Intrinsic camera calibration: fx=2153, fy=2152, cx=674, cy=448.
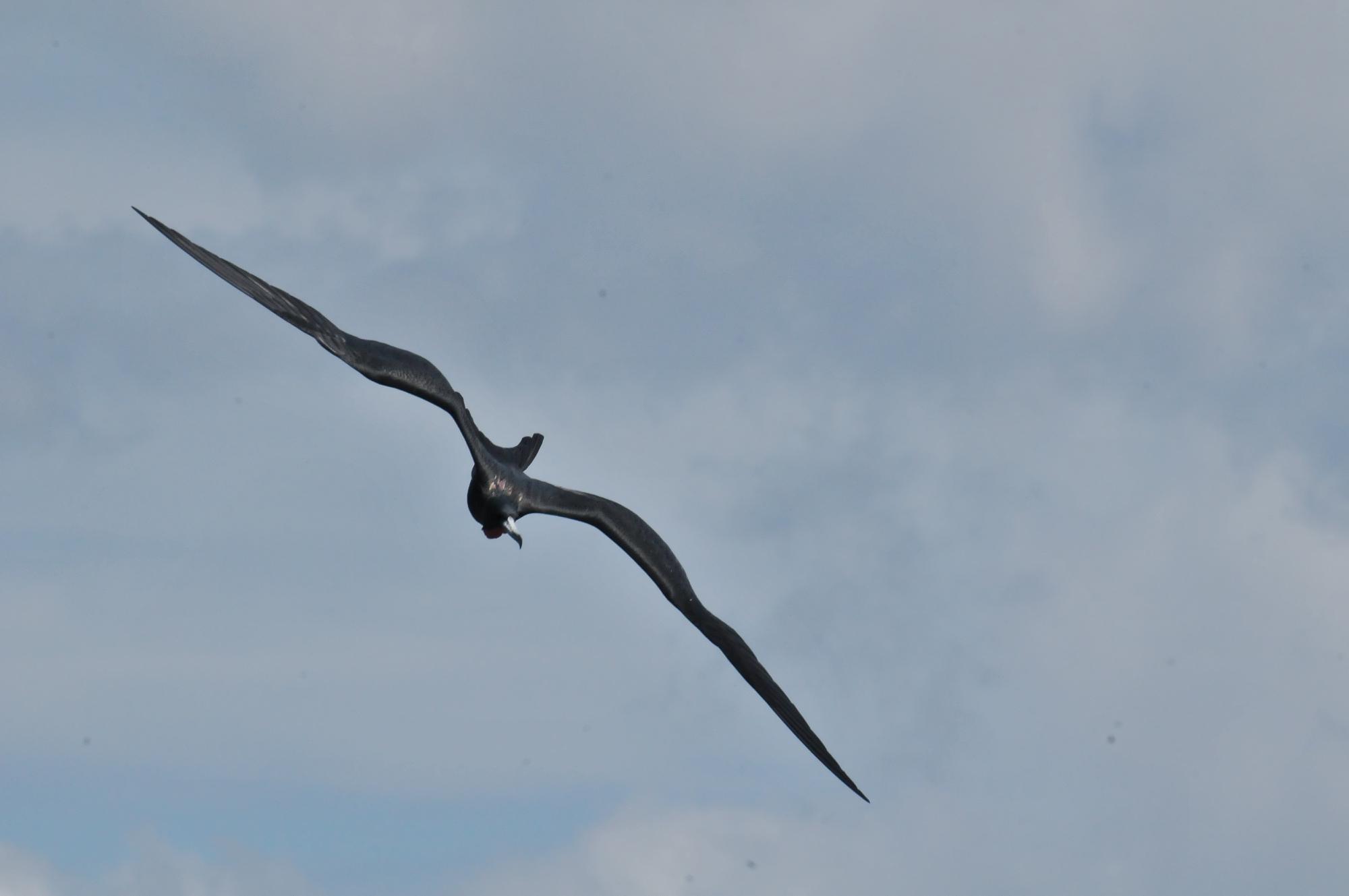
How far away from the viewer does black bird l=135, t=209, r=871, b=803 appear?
1303 inches

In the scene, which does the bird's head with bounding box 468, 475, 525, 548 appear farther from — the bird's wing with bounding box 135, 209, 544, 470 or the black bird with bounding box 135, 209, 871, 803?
the bird's wing with bounding box 135, 209, 544, 470

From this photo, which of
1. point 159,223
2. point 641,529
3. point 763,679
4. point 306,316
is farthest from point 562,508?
point 159,223

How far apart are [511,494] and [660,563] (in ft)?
11.2

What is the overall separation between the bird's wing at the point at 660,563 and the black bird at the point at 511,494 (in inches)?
0.5

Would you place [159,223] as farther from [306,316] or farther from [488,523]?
[488,523]

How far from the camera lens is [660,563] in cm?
3912

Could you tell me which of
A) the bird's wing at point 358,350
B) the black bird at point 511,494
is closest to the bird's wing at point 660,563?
the black bird at point 511,494

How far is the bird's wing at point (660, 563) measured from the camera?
38.0 metres

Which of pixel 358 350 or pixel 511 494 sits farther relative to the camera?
pixel 511 494

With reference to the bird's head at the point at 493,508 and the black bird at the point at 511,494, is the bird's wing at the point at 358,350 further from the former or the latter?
the bird's head at the point at 493,508

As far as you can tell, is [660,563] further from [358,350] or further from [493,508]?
[358,350]

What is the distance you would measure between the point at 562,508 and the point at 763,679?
4.71 meters

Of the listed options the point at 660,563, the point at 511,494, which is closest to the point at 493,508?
the point at 511,494

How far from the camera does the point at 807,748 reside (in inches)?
1447
